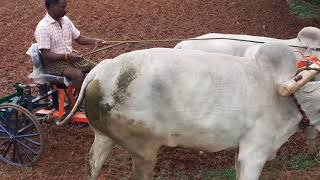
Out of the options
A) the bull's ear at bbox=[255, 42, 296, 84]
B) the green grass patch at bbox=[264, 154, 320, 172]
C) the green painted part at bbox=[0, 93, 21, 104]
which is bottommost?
the green grass patch at bbox=[264, 154, 320, 172]

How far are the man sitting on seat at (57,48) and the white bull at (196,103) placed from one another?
129cm

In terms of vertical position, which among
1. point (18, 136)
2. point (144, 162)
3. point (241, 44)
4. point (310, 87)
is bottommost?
point (18, 136)

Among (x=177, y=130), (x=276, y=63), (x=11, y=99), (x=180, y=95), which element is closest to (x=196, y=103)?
(x=180, y=95)

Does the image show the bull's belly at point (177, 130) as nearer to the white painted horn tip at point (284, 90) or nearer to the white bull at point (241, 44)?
the white painted horn tip at point (284, 90)

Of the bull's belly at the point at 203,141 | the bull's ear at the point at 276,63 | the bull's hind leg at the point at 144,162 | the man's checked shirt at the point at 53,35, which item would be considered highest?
the bull's ear at the point at 276,63

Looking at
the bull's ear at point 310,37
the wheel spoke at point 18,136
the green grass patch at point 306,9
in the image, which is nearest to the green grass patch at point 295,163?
the bull's ear at point 310,37

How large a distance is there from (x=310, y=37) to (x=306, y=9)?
2164mm

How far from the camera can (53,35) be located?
19.2 feet

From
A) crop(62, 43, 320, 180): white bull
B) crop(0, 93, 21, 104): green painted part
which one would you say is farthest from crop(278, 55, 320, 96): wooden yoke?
crop(0, 93, 21, 104): green painted part

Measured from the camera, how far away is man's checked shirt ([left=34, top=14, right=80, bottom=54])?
576cm

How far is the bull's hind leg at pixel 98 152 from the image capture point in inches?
185

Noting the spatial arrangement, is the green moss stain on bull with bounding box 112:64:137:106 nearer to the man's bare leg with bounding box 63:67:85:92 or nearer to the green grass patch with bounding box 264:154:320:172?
the man's bare leg with bounding box 63:67:85:92

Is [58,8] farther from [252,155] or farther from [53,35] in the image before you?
[252,155]

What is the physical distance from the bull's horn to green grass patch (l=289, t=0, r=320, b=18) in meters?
4.31
